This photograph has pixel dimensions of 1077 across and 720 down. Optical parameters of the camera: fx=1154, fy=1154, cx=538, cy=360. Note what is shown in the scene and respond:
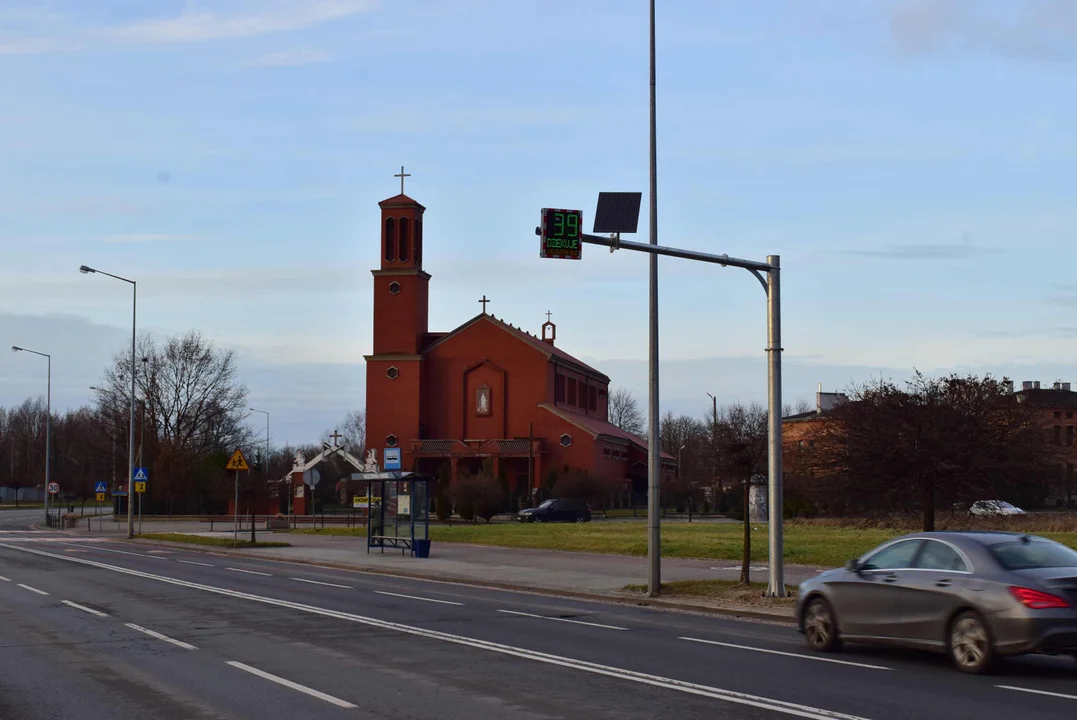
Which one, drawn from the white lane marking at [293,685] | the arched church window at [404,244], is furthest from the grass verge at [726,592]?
the arched church window at [404,244]

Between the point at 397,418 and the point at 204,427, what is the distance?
15849mm

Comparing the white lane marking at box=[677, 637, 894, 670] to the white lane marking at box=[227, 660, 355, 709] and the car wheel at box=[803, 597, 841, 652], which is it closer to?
the car wheel at box=[803, 597, 841, 652]

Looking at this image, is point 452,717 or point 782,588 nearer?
point 452,717

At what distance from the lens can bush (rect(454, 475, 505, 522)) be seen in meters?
59.9

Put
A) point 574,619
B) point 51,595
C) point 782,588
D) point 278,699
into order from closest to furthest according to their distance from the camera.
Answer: point 278,699 < point 574,619 < point 782,588 < point 51,595

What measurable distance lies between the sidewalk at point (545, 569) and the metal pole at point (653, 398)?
69 centimetres

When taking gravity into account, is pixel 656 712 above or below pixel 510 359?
below

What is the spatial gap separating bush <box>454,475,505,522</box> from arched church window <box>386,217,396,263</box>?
24148 mm

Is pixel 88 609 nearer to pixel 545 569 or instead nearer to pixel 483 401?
pixel 545 569

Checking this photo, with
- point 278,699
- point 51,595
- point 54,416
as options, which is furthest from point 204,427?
point 54,416

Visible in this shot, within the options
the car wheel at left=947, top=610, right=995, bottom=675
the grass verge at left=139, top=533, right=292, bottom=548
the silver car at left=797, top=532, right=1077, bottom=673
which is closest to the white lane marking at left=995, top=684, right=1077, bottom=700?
the silver car at left=797, top=532, right=1077, bottom=673

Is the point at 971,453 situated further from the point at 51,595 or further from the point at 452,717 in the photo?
the point at 51,595

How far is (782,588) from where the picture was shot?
63.4 feet

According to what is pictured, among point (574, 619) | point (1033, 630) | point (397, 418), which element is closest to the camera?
point (1033, 630)
